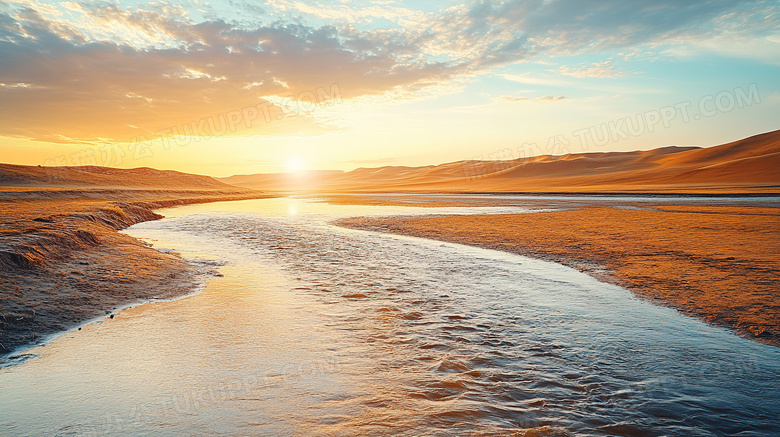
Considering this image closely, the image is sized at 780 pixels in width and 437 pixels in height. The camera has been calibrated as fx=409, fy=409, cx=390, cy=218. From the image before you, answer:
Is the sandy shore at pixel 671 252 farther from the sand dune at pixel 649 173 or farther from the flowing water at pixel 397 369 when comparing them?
the sand dune at pixel 649 173

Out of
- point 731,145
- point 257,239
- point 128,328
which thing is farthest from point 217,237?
point 731,145

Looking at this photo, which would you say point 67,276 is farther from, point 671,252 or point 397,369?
point 671,252

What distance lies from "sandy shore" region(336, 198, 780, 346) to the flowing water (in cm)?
101

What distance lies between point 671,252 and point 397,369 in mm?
11747

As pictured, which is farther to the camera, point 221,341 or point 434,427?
point 221,341

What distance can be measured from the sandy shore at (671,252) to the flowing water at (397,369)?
39.7 inches

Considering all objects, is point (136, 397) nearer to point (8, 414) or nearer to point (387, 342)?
point (8, 414)

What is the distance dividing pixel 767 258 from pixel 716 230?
6713 millimetres

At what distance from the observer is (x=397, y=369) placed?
209 inches

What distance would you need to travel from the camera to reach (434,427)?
3992 millimetres

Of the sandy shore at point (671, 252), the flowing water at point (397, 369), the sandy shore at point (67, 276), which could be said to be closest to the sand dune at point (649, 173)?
the sandy shore at point (671, 252)

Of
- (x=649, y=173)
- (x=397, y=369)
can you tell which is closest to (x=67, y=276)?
(x=397, y=369)

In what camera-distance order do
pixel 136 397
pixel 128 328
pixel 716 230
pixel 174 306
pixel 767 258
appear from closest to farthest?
pixel 136 397 → pixel 128 328 → pixel 174 306 → pixel 767 258 → pixel 716 230

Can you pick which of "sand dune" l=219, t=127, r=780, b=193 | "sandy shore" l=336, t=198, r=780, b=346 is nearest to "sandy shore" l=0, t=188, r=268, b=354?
"sandy shore" l=336, t=198, r=780, b=346
